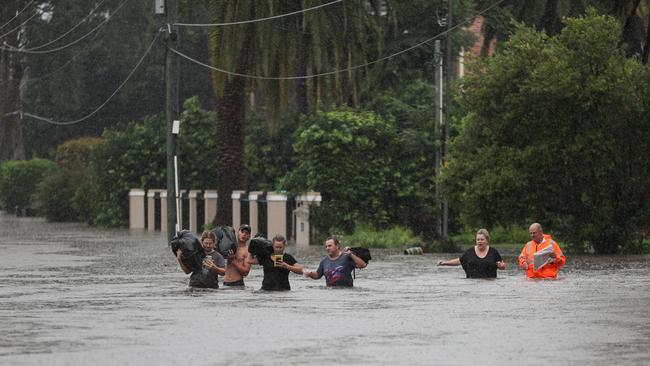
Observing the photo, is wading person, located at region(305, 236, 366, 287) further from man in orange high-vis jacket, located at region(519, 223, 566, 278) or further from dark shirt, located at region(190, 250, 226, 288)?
man in orange high-vis jacket, located at region(519, 223, 566, 278)

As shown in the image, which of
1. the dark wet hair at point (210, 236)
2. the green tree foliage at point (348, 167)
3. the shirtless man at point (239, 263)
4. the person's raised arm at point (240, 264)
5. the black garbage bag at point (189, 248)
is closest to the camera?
the black garbage bag at point (189, 248)

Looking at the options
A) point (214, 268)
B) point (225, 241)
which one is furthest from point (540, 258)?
point (214, 268)

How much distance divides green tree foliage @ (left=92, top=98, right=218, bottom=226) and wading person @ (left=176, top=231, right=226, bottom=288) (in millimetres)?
32460

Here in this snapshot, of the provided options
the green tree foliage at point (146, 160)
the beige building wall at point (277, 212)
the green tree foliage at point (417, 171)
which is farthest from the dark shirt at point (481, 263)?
the green tree foliage at point (146, 160)

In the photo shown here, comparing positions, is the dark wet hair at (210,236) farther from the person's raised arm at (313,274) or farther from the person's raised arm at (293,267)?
the person's raised arm at (313,274)

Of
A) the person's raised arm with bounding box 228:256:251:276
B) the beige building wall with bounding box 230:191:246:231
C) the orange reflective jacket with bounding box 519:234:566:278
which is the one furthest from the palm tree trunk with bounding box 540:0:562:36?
→ the person's raised arm with bounding box 228:256:251:276

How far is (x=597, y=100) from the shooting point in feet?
116

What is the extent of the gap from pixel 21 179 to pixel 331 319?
2784 inches

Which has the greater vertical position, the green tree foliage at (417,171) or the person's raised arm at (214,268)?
the green tree foliage at (417,171)

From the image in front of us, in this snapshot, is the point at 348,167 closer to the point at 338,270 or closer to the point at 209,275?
the point at 338,270

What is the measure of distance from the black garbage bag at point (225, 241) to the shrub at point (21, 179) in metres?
61.0

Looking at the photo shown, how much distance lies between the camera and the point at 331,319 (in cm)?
1806

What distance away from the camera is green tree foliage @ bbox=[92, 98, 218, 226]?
5609cm

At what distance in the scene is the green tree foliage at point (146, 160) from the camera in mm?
56094
